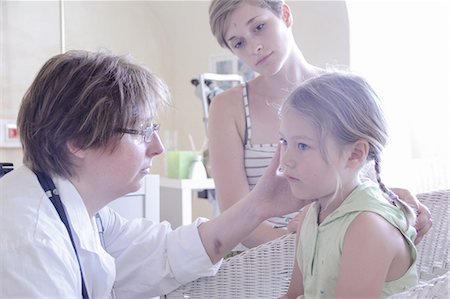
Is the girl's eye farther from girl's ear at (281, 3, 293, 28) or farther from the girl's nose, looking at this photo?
girl's ear at (281, 3, 293, 28)

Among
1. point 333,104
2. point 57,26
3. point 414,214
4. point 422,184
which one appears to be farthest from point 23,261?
point 57,26

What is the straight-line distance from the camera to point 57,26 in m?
3.28

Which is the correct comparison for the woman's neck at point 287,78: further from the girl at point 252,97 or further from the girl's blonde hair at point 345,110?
the girl's blonde hair at point 345,110

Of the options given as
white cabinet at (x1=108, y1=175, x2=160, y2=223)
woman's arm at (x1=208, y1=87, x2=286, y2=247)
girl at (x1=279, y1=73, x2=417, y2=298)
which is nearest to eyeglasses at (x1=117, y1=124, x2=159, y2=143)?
girl at (x1=279, y1=73, x2=417, y2=298)

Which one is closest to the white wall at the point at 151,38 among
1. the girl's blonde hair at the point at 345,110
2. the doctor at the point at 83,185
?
the girl's blonde hair at the point at 345,110

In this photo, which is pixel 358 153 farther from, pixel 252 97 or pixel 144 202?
pixel 144 202

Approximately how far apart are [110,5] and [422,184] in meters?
2.24

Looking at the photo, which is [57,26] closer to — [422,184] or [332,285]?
[422,184]

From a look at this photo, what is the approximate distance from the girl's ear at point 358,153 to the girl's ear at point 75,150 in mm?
497

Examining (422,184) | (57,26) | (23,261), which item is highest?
(57,26)

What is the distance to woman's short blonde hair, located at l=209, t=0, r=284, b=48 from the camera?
136cm

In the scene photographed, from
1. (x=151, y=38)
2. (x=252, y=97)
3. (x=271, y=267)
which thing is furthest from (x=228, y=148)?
(x=151, y=38)

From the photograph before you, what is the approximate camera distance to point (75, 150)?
3.17 ft

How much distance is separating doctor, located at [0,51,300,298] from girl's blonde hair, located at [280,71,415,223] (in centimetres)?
17
